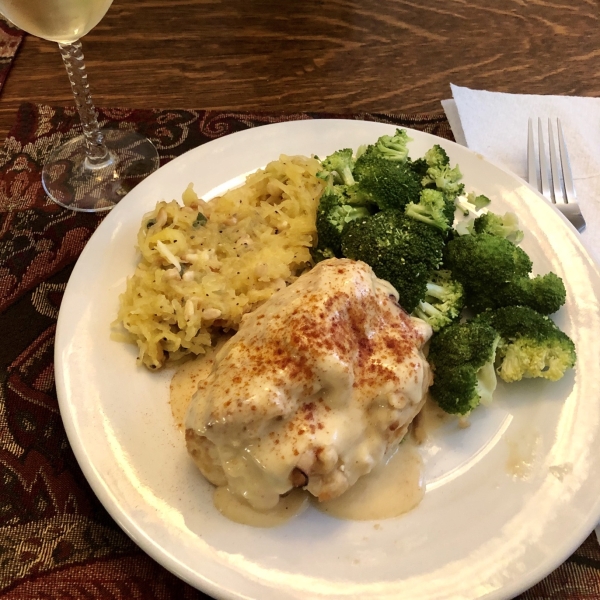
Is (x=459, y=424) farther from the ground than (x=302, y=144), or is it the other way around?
(x=302, y=144)

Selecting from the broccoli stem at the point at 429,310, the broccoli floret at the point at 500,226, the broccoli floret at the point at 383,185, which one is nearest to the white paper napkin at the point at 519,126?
the broccoli floret at the point at 500,226

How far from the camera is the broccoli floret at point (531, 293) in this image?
201 cm

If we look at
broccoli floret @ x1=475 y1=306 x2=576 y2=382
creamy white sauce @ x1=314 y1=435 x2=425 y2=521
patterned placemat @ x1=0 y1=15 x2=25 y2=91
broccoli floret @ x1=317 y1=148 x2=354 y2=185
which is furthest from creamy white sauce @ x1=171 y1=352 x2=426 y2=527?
patterned placemat @ x1=0 y1=15 x2=25 y2=91

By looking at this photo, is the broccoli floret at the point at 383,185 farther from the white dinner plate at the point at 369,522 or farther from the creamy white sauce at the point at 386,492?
the creamy white sauce at the point at 386,492

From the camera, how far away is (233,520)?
1.61 m

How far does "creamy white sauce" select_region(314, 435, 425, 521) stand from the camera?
1684mm

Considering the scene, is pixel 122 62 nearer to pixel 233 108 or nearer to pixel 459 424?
pixel 233 108

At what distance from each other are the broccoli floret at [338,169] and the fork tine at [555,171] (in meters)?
0.98

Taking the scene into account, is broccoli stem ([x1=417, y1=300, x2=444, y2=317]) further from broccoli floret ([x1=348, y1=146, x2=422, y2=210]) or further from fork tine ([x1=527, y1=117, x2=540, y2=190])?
fork tine ([x1=527, y1=117, x2=540, y2=190])

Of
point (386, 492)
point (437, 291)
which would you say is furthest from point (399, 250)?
point (386, 492)

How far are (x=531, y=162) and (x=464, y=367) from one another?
1.36 m

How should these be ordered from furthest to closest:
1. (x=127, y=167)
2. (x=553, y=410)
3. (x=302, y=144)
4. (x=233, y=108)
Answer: (x=233, y=108) → (x=127, y=167) → (x=302, y=144) → (x=553, y=410)

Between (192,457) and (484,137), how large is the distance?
219 cm

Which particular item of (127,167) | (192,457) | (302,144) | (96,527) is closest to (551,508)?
(192,457)
